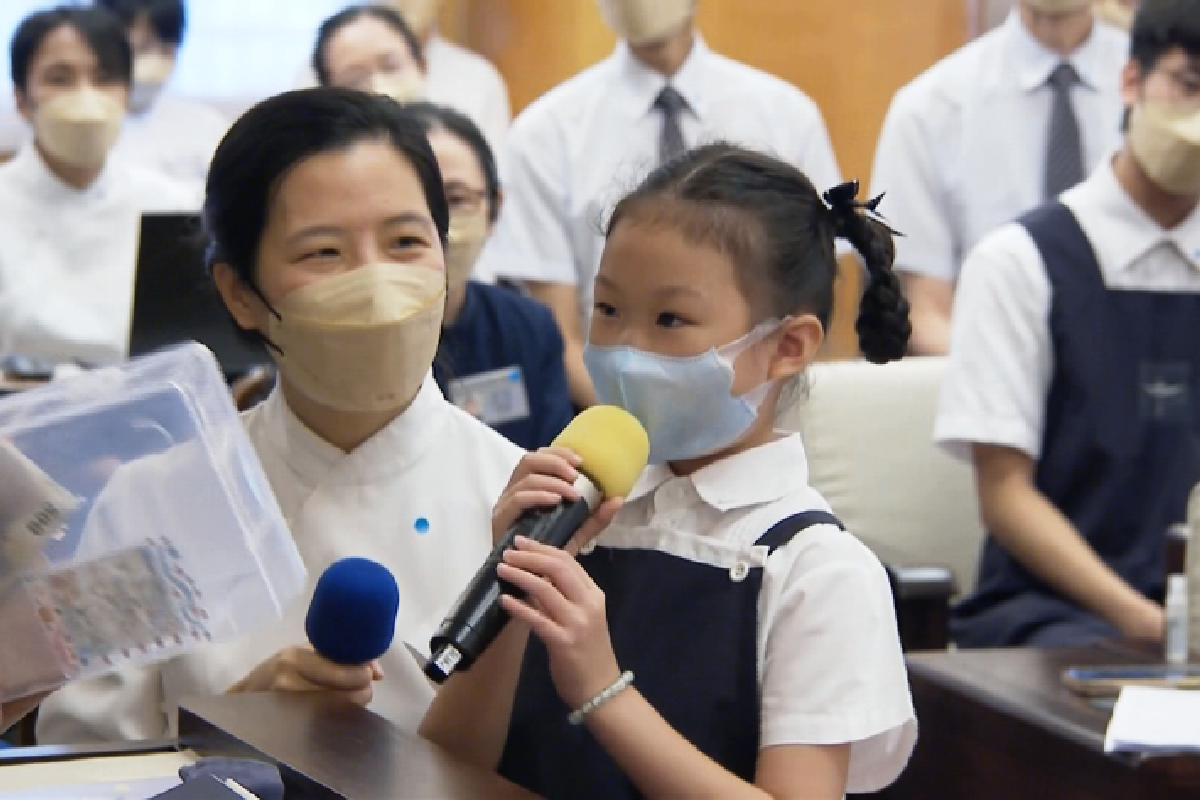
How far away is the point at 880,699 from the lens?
1.42m

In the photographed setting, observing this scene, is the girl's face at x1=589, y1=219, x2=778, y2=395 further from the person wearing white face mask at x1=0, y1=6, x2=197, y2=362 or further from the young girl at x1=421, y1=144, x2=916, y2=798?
the person wearing white face mask at x1=0, y1=6, x2=197, y2=362

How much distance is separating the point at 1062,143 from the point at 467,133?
1.62 meters

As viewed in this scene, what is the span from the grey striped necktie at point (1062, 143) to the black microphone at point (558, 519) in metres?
2.88

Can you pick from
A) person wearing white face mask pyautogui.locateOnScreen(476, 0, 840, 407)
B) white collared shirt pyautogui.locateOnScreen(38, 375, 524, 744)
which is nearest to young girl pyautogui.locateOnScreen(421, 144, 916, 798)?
white collared shirt pyautogui.locateOnScreen(38, 375, 524, 744)

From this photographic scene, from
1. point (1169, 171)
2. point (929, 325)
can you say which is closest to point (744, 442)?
point (1169, 171)

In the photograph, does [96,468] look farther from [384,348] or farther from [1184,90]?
[1184,90]

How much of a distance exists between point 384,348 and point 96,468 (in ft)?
2.42

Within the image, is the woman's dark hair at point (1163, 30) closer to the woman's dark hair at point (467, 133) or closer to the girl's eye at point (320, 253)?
the woman's dark hair at point (467, 133)

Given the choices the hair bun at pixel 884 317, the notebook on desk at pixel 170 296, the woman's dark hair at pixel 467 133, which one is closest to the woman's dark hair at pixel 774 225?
the hair bun at pixel 884 317

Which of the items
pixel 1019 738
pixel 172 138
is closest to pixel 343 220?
pixel 1019 738

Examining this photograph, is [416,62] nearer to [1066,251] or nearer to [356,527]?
[1066,251]

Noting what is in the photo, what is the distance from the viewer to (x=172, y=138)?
539 cm

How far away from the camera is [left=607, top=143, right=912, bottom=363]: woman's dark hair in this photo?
1.54 meters

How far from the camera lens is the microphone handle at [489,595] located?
1.20 m
